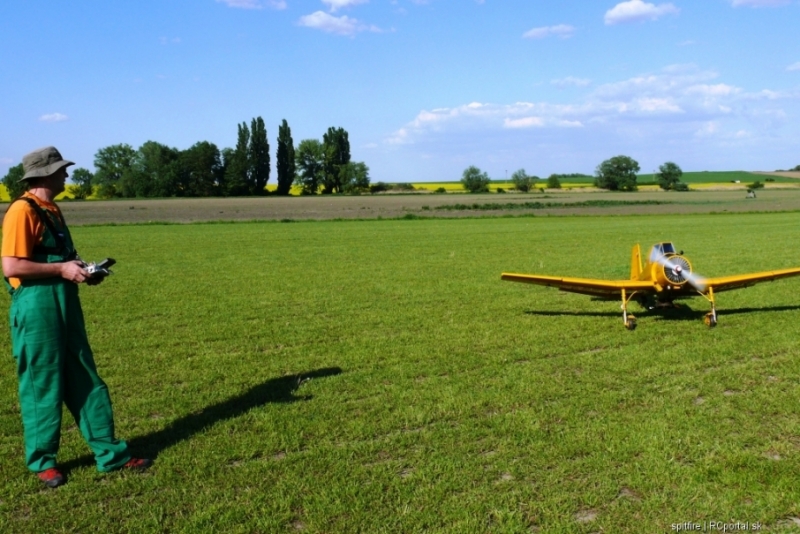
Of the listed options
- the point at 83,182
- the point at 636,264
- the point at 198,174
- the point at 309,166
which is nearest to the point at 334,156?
the point at 309,166

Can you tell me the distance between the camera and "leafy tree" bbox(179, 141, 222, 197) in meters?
109

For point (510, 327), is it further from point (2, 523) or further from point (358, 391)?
point (2, 523)

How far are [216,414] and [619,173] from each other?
127 metres

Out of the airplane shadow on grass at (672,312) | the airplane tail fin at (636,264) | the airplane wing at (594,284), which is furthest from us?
the airplane tail fin at (636,264)

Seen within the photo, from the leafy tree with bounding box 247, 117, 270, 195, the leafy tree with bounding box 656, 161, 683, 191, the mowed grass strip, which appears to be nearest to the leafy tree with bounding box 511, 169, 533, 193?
the leafy tree with bounding box 656, 161, 683, 191

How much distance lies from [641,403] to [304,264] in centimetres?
1273

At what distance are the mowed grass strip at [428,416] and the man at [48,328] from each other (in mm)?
281

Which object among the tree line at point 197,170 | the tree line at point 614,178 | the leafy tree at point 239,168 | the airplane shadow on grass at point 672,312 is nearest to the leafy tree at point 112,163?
the tree line at point 197,170

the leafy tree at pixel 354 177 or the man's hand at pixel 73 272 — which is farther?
the leafy tree at pixel 354 177

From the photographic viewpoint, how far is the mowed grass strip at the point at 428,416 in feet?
13.1

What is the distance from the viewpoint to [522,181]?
418ft

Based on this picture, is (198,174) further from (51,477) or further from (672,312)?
(51,477)

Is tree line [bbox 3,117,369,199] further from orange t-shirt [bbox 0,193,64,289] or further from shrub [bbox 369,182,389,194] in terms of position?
orange t-shirt [bbox 0,193,64,289]

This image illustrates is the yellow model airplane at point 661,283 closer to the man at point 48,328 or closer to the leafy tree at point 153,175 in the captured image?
the man at point 48,328
